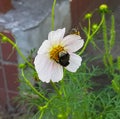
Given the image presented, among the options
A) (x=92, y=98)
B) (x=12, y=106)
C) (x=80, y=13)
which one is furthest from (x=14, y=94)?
(x=92, y=98)

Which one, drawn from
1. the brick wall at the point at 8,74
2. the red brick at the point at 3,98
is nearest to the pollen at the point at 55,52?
the brick wall at the point at 8,74

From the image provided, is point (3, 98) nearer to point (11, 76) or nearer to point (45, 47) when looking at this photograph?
point (11, 76)

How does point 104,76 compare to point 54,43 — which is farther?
point 104,76

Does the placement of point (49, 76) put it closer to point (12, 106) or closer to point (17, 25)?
point (17, 25)

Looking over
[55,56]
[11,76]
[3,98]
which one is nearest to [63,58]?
[55,56]

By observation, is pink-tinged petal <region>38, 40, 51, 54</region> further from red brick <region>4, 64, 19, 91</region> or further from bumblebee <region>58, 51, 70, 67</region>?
red brick <region>4, 64, 19, 91</region>

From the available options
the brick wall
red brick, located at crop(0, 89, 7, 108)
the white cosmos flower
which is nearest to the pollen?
the white cosmos flower
